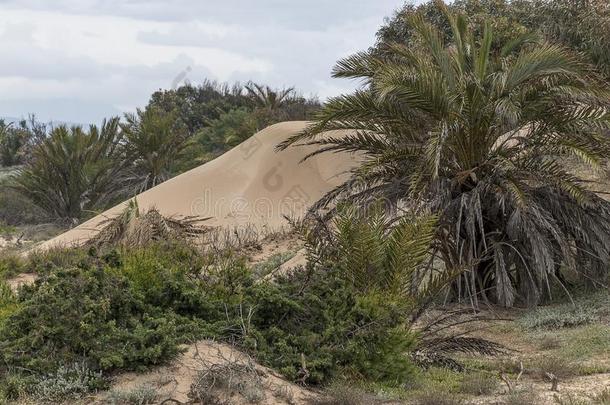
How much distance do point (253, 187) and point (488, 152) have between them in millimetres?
12158

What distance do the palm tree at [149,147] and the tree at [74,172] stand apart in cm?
67

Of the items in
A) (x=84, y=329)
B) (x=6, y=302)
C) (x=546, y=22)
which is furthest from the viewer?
(x=546, y=22)

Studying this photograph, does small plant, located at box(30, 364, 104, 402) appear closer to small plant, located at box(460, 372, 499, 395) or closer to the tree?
small plant, located at box(460, 372, 499, 395)

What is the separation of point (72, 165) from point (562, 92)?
806 inches

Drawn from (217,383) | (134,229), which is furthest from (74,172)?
(217,383)

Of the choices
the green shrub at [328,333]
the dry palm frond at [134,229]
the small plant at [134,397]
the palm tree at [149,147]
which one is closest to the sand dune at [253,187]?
the dry palm frond at [134,229]

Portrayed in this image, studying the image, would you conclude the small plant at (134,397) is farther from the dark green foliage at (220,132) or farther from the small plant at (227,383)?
the dark green foliage at (220,132)

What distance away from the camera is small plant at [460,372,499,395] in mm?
6152

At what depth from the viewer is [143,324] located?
6.65 meters

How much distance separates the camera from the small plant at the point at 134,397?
5.52 m

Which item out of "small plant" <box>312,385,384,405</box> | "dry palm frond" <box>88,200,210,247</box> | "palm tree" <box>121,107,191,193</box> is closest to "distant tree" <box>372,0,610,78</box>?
"dry palm frond" <box>88,200,210,247</box>

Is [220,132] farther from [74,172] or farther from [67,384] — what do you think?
[67,384]

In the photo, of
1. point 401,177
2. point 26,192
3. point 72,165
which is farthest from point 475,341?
point 26,192

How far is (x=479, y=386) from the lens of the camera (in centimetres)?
619
